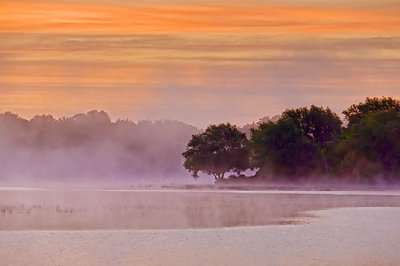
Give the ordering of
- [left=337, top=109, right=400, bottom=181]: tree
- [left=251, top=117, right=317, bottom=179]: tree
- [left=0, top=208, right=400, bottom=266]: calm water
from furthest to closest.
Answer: [left=251, top=117, right=317, bottom=179]: tree < [left=337, top=109, right=400, bottom=181]: tree < [left=0, top=208, right=400, bottom=266]: calm water

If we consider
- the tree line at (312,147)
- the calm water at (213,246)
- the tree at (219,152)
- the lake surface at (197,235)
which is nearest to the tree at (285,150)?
the tree line at (312,147)

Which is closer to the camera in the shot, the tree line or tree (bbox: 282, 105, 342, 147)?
the tree line

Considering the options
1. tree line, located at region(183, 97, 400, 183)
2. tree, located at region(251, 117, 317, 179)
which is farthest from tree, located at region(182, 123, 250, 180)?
tree, located at region(251, 117, 317, 179)

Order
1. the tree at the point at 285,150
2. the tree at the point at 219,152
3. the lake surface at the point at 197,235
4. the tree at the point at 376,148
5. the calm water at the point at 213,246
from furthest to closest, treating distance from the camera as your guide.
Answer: the tree at the point at 219,152
the tree at the point at 285,150
the tree at the point at 376,148
the lake surface at the point at 197,235
the calm water at the point at 213,246

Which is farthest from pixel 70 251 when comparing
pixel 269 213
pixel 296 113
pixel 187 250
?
pixel 296 113

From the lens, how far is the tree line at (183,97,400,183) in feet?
395

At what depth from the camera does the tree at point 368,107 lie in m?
143

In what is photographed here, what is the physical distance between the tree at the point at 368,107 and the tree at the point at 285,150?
40.4 feet

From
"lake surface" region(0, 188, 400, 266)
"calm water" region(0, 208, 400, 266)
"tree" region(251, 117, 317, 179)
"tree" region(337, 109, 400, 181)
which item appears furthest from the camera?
"tree" region(251, 117, 317, 179)

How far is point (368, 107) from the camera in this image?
144 m

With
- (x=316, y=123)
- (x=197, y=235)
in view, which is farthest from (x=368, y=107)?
(x=197, y=235)

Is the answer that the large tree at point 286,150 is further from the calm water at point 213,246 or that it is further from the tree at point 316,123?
the calm water at point 213,246

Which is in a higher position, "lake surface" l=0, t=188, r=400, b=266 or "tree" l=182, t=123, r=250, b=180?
"tree" l=182, t=123, r=250, b=180

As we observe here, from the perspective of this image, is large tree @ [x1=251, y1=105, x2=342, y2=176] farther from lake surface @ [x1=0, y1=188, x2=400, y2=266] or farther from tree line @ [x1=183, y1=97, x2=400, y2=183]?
lake surface @ [x1=0, y1=188, x2=400, y2=266]
